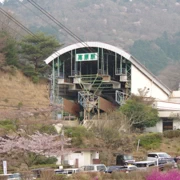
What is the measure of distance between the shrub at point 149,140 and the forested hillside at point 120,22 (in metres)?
73.5

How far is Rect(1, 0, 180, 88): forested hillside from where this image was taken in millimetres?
119375

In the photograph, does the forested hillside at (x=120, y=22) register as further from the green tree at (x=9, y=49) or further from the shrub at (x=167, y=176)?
the shrub at (x=167, y=176)

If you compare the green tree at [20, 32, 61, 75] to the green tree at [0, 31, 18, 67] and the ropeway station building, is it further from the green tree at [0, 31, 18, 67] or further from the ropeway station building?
the ropeway station building

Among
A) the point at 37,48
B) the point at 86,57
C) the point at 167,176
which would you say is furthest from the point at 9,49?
the point at 167,176

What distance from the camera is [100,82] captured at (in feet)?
151

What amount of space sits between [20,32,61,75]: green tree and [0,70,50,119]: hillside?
204 centimetres

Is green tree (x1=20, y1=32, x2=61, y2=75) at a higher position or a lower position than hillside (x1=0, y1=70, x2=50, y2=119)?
higher

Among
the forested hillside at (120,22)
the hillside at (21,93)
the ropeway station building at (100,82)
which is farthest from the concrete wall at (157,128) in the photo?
the forested hillside at (120,22)

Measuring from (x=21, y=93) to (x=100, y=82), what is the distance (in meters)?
8.67

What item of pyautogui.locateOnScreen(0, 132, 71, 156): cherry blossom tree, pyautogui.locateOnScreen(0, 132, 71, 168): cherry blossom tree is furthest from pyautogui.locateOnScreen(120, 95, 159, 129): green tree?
pyautogui.locateOnScreen(0, 132, 71, 168): cherry blossom tree

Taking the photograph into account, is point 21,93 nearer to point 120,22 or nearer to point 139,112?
point 139,112

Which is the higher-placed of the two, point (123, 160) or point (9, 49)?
point (9, 49)

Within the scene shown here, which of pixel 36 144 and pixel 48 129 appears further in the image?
pixel 48 129

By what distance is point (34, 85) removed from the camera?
4872cm
